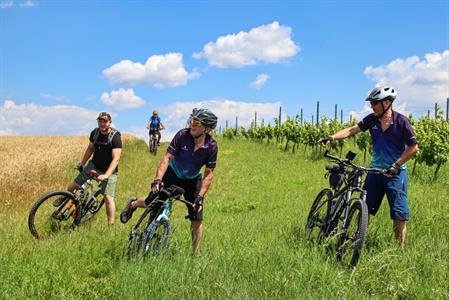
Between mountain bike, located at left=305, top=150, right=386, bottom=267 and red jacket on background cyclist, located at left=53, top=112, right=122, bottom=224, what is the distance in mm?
3483

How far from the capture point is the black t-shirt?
7.57 metres

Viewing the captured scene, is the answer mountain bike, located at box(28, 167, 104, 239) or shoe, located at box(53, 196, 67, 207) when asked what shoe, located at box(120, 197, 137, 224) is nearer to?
mountain bike, located at box(28, 167, 104, 239)

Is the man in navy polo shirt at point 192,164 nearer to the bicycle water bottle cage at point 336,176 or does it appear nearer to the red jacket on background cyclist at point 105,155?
the bicycle water bottle cage at point 336,176

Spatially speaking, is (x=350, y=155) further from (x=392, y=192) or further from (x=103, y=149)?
(x=103, y=149)

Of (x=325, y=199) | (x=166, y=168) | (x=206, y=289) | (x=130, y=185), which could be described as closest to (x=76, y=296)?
(x=206, y=289)

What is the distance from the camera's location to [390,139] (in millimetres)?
5867

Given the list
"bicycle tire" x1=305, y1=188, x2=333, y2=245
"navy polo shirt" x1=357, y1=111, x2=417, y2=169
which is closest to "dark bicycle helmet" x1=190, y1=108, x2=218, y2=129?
"bicycle tire" x1=305, y1=188, x2=333, y2=245

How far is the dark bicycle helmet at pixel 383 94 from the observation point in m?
5.71

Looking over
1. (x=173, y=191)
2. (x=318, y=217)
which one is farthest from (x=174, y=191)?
(x=318, y=217)

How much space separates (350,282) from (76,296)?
2.81 meters

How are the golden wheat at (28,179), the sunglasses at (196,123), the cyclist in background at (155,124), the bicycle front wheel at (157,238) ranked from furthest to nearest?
the cyclist in background at (155,124) < the golden wheat at (28,179) < the sunglasses at (196,123) < the bicycle front wheel at (157,238)

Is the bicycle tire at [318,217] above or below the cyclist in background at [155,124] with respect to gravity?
below

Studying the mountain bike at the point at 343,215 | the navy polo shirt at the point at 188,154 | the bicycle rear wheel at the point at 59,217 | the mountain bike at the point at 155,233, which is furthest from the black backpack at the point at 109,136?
the mountain bike at the point at 343,215

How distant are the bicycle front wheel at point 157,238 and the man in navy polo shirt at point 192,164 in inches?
17.5
